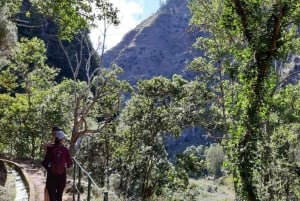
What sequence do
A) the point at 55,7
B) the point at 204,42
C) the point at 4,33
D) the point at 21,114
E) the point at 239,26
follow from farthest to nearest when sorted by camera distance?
the point at 21,114 → the point at 204,42 → the point at 239,26 → the point at 4,33 → the point at 55,7

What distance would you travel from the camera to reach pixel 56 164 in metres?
7.46

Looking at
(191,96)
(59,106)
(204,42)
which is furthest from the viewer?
(59,106)

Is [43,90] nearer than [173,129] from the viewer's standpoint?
No

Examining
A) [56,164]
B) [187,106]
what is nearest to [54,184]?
[56,164]

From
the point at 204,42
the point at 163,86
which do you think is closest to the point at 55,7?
the point at 204,42

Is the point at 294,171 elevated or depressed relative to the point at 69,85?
depressed

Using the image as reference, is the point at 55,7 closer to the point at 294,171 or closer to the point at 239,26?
the point at 239,26

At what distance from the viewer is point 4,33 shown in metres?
11.4

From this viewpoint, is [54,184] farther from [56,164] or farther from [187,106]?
[187,106]

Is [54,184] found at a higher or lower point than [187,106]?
lower

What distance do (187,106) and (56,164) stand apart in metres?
16.0

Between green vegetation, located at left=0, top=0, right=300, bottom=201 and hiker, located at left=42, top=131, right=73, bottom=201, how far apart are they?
2528 millimetres

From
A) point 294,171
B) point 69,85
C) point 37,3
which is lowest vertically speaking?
point 294,171

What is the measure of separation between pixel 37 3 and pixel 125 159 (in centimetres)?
2280
